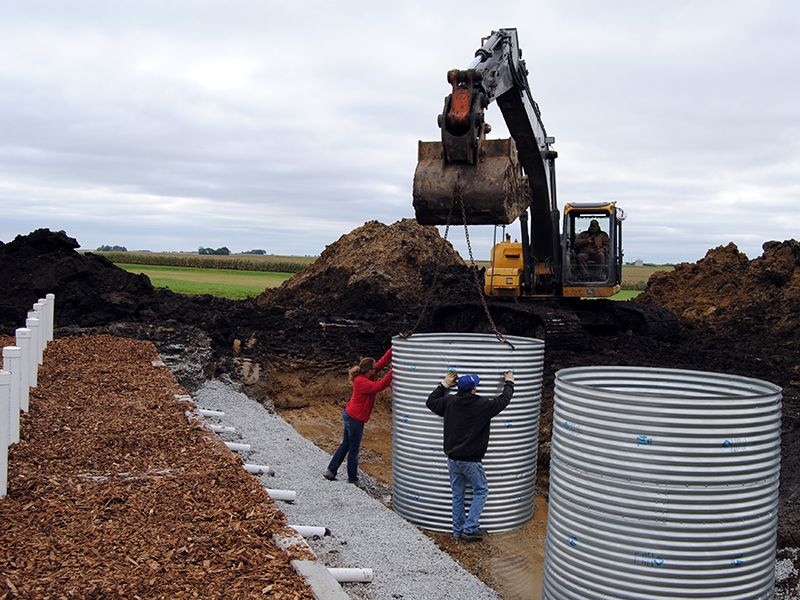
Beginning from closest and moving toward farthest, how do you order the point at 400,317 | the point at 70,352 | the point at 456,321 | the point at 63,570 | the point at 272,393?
the point at 63,570, the point at 70,352, the point at 272,393, the point at 456,321, the point at 400,317

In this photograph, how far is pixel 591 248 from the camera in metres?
14.6

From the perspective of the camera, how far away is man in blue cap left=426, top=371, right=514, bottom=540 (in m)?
6.12

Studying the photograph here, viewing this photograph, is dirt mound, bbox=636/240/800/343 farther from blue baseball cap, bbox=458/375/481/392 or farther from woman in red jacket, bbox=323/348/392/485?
blue baseball cap, bbox=458/375/481/392

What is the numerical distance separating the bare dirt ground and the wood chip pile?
3955 millimetres

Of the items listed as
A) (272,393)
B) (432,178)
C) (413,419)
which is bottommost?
(272,393)

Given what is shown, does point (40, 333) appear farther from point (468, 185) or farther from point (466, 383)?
point (466, 383)

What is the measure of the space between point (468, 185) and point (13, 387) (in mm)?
5118

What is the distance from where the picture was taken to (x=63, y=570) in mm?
3914

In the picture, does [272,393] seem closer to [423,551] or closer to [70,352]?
[70,352]

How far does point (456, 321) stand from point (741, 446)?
1240cm

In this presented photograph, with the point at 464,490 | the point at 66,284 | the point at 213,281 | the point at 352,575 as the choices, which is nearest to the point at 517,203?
the point at 464,490

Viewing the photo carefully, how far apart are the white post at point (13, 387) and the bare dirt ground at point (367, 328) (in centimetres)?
464

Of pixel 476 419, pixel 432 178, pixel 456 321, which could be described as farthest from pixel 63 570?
pixel 456 321

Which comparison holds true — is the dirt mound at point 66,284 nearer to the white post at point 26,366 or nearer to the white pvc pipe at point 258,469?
the white post at point 26,366
